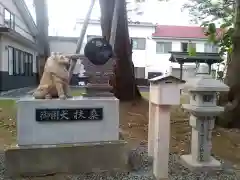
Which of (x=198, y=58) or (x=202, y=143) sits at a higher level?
(x=198, y=58)

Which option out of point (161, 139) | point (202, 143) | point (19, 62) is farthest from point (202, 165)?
point (19, 62)

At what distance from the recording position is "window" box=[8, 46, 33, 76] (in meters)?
18.1

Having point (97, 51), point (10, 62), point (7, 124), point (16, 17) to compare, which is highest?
point (16, 17)

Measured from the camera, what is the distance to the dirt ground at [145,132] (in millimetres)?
6547

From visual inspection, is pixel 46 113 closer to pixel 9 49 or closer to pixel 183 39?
pixel 9 49

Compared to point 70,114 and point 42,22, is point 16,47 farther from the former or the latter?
point 70,114

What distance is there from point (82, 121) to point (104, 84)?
2.41 ft

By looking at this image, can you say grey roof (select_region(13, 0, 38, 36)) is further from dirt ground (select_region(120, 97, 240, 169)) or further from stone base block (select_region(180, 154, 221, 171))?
stone base block (select_region(180, 154, 221, 171))

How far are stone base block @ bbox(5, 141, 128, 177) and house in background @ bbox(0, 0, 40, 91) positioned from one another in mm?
10137

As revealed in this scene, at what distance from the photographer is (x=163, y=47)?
29594 mm

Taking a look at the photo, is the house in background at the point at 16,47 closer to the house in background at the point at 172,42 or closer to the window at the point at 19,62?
the window at the point at 19,62

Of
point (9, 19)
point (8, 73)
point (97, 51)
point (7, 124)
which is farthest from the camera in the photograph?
point (9, 19)

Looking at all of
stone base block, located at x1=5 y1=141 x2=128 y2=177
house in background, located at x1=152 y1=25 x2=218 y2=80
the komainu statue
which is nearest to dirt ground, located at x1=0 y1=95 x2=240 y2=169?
stone base block, located at x1=5 y1=141 x2=128 y2=177

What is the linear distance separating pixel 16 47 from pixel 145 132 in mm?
13620
